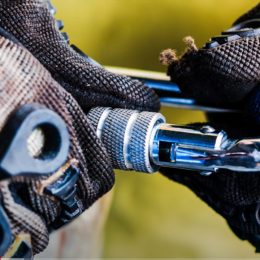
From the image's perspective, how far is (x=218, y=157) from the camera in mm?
289

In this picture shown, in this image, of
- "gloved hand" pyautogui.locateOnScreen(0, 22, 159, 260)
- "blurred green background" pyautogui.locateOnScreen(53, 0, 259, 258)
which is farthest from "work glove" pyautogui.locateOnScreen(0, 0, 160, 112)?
"blurred green background" pyautogui.locateOnScreen(53, 0, 259, 258)

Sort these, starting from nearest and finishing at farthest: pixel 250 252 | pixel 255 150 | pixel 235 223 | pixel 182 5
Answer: pixel 255 150, pixel 235 223, pixel 182 5, pixel 250 252

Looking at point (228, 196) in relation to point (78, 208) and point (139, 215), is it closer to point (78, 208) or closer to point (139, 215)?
point (78, 208)

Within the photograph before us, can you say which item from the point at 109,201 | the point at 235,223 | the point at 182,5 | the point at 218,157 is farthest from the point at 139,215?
the point at 218,157

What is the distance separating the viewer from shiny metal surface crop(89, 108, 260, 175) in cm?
29

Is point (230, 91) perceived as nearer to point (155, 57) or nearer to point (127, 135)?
point (127, 135)

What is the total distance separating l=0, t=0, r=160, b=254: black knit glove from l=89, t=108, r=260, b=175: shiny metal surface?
0.5 inches

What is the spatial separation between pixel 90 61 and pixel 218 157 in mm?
104

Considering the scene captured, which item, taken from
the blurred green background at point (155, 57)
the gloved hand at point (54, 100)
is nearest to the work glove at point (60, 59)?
the gloved hand at point (54, 100)

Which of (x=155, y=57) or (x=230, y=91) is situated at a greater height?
(x=230, y=91)

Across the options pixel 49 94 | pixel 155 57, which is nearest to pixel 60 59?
pixel 49 94

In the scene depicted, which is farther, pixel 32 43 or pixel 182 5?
pixel 182 5

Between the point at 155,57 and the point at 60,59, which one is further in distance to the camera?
the point at 155,57

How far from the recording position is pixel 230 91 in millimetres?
351
